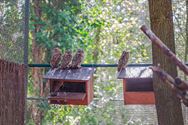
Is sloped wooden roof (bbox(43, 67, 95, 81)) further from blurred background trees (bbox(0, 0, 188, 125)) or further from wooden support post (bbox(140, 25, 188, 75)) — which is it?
wooden support post (bbox(140, 25, 188, 75))

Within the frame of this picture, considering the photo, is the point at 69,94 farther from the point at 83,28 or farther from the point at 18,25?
the point at 83,28

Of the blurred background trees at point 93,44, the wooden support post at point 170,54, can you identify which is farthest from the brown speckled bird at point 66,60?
the wooden support post at point 170,54

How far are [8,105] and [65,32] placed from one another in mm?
2585

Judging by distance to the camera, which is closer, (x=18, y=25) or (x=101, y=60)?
(x=18, y=25)

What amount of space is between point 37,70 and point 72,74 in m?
2.26

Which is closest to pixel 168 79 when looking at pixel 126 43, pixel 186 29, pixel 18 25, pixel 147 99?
pixel 147 99

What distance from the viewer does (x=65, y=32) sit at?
4.67 m

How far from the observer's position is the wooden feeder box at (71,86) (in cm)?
263

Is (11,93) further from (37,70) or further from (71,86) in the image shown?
(37,70)

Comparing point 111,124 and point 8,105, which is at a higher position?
point 8,105

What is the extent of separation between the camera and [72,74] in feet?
8.79

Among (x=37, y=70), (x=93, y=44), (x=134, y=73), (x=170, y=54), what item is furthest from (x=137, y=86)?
(x=93, y=44)

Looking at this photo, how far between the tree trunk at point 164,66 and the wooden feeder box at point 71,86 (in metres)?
0.72

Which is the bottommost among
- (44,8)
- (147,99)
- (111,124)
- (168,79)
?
(111,124)
